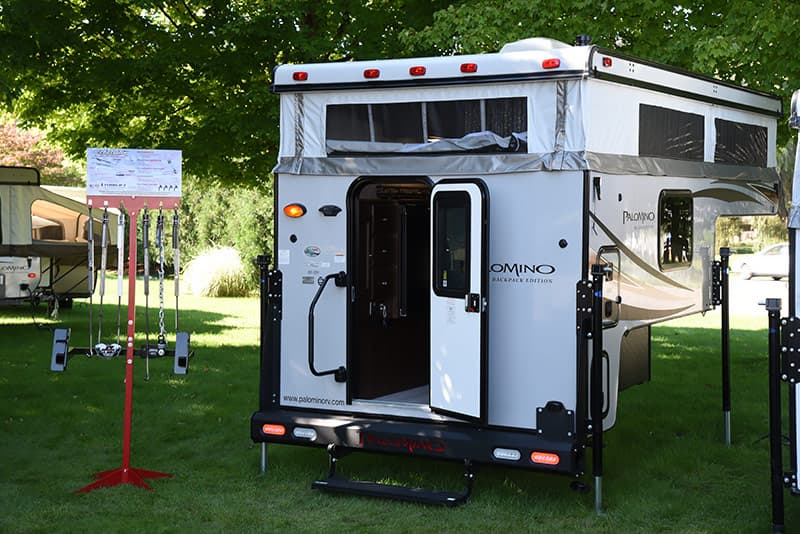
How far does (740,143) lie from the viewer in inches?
A: 372

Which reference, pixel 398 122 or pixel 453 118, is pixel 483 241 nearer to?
A: pixel 453 118

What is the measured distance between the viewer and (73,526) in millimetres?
6695

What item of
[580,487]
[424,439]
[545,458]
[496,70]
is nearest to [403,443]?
[424,439]

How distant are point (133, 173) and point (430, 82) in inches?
89.5

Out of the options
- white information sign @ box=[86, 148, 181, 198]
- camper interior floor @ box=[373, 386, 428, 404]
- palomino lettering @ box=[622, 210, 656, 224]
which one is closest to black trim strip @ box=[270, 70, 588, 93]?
white information sign @ box=[86, 148, 181, 198]

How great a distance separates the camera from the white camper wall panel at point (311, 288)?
24.8 feet

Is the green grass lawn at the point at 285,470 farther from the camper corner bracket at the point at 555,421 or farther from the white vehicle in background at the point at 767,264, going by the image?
the white vehicle in background at the point at 767,264

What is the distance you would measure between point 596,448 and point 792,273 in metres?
1.82

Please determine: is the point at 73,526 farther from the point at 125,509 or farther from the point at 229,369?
the point at 229,369

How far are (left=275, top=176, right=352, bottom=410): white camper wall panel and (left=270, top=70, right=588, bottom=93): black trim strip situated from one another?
0.61m

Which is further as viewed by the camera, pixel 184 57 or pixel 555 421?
pixel 184 57

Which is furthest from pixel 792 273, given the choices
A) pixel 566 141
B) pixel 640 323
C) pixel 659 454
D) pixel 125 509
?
pixel 125 509

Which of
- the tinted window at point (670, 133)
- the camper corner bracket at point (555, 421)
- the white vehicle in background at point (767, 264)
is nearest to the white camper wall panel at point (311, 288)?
the camper corner bracket at point (555, 421)

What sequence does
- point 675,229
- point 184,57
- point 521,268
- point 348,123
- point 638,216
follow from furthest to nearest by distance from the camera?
1. point 184,57
2. point 675,229
3. point 638,216
4. point 348,123
5. point 521,268
